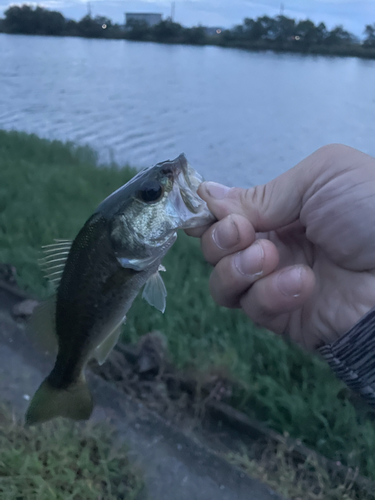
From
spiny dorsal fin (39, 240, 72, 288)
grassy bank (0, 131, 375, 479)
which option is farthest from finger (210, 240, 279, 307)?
grassy bank (0, 131, 375, 479)

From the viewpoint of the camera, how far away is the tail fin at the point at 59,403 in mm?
1595

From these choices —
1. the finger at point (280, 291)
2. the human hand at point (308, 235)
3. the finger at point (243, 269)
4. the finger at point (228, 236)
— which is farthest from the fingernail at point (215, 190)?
the finger at point (280, 291)

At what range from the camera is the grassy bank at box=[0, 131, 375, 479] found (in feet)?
7.93

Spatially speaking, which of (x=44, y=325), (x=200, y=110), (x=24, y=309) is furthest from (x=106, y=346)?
(x=200, y=110)

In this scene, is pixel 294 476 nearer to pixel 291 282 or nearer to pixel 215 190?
pixel 291 282

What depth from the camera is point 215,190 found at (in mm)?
1710

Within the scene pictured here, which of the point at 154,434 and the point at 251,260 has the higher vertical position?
the point at 251,260

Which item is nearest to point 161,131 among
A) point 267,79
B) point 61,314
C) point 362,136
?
point 362,136

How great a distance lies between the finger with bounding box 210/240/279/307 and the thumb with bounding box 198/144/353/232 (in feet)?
0.64

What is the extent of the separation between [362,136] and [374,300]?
25.4ft

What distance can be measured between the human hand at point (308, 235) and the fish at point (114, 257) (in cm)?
21

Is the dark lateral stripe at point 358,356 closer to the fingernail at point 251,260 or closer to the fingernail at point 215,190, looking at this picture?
the fingernail at point 251,260

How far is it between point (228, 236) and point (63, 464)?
1.36 m

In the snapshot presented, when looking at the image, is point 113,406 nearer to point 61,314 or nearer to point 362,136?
point 61,314
